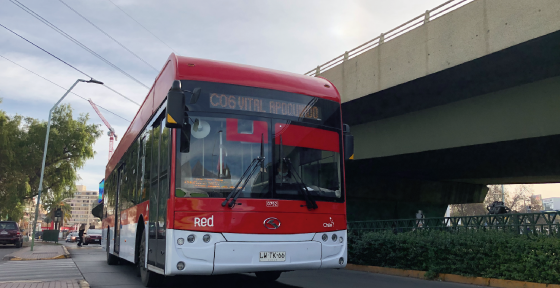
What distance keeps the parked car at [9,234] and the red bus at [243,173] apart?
27.3m

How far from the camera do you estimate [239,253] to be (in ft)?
22.3

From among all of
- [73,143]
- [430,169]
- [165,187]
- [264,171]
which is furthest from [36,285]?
[73,143]

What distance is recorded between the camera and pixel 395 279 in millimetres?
11727

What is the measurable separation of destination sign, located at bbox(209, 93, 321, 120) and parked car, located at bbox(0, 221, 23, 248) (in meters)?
29.1

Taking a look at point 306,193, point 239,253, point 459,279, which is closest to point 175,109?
point 239,253

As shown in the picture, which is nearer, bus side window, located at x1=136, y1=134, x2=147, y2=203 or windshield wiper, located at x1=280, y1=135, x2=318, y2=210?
windshield wiper, located at x1=280, y1=135, x2=318, y2=210

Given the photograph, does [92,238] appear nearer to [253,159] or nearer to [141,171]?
[141,171]

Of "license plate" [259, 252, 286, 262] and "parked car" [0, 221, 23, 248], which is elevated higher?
"license plate" [259, 252, 286, 262]

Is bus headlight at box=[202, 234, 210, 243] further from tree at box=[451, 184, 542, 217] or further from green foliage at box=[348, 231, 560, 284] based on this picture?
tree at box=[451, 184, 542, 217]

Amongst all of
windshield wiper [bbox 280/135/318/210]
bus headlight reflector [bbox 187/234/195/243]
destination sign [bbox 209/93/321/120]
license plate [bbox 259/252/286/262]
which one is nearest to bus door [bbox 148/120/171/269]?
bus headlight reflector [bbox 187/234/195/243]

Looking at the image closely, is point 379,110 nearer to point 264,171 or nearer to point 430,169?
point 430,169

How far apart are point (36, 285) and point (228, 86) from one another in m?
4.90

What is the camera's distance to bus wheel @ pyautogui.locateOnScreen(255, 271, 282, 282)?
9734 millimetres

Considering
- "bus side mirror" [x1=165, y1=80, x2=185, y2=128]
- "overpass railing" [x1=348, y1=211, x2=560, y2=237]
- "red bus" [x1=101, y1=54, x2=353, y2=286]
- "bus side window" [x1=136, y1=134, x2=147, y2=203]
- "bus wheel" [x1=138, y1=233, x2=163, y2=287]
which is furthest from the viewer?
"overpass railing" [x1=348, y1=211, x2=560, y2=237]
